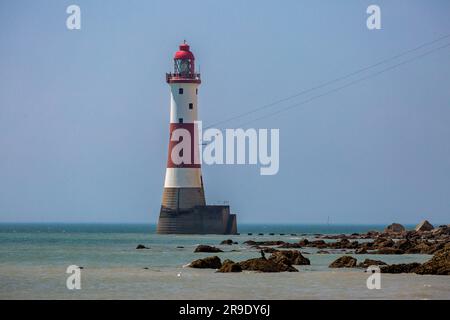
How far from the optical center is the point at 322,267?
144 ft

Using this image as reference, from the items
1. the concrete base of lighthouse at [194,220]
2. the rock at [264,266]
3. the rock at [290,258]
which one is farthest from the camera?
the concrete base of lighthouse at [194,220]

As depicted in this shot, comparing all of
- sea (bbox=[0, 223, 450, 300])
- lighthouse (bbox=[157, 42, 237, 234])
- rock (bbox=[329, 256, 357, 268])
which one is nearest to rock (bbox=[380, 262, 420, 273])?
sea (bbox=[0, 223, 450, 300])

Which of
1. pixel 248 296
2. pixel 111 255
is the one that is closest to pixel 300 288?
pixel 248 296

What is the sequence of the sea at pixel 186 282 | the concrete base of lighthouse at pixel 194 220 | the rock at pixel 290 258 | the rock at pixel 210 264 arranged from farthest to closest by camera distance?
the concrete base of lighthouse at pixel 194 220, the rock at pixel 210 264, the rock at pixel 290 258, the sea at pixel 186 282

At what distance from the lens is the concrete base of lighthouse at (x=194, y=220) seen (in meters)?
79.2

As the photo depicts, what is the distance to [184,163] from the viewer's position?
76.5m

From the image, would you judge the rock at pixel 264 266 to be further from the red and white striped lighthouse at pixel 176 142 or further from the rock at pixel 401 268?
the red and white striped lighthouse at pixel 176 142

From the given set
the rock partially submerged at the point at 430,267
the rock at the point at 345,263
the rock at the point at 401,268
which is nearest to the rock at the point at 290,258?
the rock at the point at 345,263

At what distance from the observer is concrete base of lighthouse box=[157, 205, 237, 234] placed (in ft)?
260

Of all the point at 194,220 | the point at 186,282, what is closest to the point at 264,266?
the point at 186,282

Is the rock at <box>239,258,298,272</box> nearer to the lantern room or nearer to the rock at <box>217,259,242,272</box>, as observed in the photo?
the rock at <box>217,259,242,272</box>

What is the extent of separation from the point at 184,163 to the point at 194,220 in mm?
4828
